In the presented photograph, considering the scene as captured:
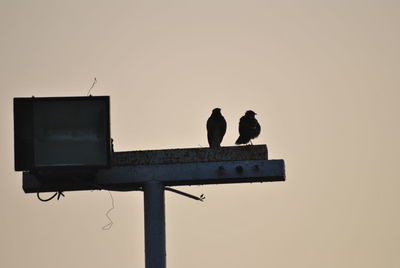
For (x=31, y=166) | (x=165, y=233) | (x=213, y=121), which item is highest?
(x=213, y=121)

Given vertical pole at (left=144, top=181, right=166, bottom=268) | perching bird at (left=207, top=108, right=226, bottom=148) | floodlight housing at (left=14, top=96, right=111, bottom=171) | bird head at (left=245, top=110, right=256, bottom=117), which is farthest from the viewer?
bird head at (left=245, top=110, right=256, bottom=117)

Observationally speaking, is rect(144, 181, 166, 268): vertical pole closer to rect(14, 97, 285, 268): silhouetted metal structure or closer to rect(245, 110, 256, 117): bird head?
rect(14, 97, 285, 268): silhouetted metal structure

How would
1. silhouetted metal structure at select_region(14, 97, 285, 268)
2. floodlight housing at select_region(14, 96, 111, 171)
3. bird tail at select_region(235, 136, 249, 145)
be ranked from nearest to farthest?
floodlight housing at select_region(14, 96, 111, 171)
silhouetted metal structure at select_region(14, 97, 285, 268)
bird tail at select_region(235, 136, 249, 145)

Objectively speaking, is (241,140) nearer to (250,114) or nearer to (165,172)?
(250,114)

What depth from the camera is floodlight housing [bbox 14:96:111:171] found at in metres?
6.83

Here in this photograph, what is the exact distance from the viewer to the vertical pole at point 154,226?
664 centimetres

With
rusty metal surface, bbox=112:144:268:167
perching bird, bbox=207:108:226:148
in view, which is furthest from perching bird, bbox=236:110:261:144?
rusty metal surface, bbox=112:144:268:167

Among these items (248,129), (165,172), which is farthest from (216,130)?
(165,172)

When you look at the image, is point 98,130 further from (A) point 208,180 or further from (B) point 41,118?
→ (A) point 208,180

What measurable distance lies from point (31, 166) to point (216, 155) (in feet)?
4.19

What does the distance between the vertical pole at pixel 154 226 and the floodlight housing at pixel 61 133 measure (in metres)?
0.38

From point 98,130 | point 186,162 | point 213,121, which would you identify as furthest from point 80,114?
point 213,121

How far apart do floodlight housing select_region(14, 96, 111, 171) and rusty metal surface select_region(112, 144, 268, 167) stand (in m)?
0.29

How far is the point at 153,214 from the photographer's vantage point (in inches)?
268
